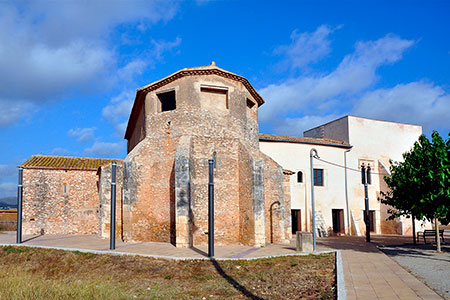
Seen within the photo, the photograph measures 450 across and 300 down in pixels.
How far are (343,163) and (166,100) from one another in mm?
14242

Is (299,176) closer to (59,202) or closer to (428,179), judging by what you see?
(428,179)

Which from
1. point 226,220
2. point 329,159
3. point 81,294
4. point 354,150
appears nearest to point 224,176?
point 226,220

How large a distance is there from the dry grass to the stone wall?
8160mm

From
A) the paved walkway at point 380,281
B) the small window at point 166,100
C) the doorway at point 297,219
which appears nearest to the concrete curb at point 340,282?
the paved walkway at point 380,281

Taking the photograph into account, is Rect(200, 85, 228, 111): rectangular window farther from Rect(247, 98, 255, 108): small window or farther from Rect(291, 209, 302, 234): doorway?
Rect(291, 209, 302, 234): doorway

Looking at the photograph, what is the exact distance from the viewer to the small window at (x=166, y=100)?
18578 millimetres

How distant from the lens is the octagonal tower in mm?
16297

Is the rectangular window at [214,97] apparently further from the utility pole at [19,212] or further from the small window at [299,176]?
the utility pole at [19,212]

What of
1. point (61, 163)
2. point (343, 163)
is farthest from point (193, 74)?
point (343, 163)

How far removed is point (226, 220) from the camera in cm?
1669

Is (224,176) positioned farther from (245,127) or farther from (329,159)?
(329,159)

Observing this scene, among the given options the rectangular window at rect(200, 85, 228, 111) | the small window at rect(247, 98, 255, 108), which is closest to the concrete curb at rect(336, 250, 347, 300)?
the rectangular window at rect(200, 85, 228, 111)

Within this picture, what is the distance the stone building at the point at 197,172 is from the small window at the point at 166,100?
89mm

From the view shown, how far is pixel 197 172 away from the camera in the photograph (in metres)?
16.8
